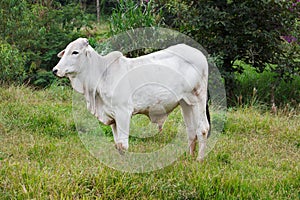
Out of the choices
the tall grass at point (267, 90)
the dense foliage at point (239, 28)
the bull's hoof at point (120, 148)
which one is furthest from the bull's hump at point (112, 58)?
the tall grass at point (267, 90)

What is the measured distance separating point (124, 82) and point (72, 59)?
1.56 feet

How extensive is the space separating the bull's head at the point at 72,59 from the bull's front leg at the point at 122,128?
0.52m

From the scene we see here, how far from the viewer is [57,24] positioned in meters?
9.06

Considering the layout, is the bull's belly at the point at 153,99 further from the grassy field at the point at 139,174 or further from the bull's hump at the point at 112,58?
the grassy field at the point at 139,174

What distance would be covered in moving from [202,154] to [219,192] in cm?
78

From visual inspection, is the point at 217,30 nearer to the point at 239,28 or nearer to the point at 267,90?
the point at 239,28

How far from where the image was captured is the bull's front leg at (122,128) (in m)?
3.73

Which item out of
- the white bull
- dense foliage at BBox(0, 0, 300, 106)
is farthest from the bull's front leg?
dense foliage at BBox(0, 0, 300, 106)

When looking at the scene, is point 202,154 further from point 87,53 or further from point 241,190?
point 87,53

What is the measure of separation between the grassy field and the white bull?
0.45 meters

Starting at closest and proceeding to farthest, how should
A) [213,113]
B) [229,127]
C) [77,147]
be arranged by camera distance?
[77,147] → [229,127] → [213,113]

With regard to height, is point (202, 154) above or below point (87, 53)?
below

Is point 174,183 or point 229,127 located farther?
point 229,127

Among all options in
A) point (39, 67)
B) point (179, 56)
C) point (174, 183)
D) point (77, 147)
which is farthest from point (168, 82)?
point (39, 67)
